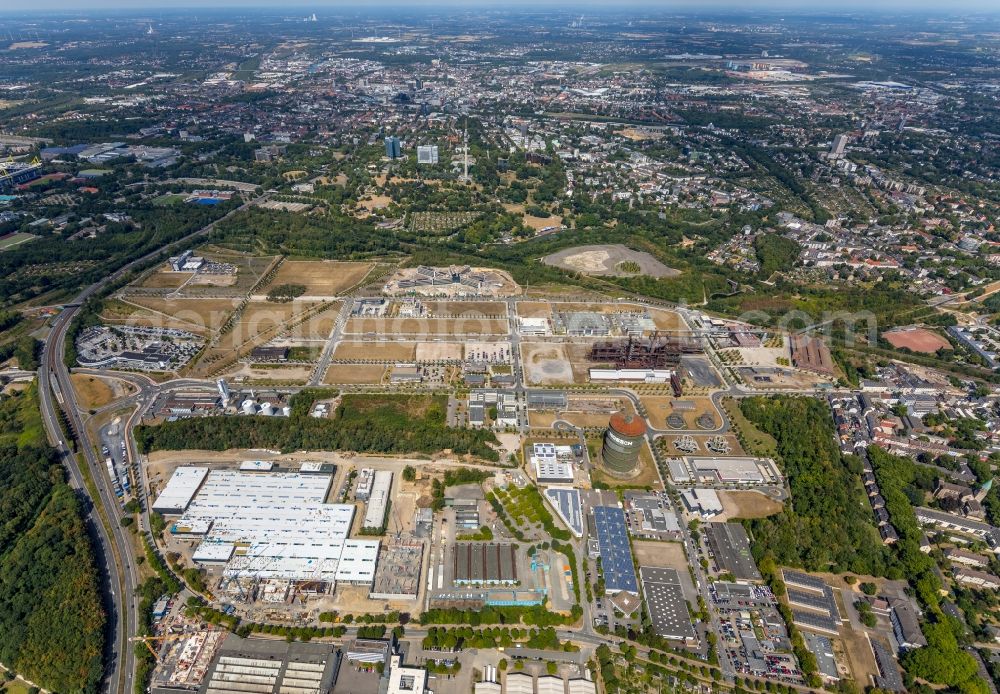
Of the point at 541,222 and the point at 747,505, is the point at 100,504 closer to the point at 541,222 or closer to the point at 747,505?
the point at 747,505

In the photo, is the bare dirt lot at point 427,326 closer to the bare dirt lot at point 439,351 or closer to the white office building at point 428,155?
the bare dirt lot at point 439,351

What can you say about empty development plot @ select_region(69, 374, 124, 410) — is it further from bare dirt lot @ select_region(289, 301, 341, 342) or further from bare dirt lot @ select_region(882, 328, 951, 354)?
bare dirt lot @ select_region(882, 328, 951, 354)

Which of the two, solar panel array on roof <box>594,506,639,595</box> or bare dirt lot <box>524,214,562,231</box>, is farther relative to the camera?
bare dirt lot <box>524,214,562,231</box>

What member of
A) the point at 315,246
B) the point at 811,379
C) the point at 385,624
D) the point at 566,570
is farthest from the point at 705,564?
the point at 315,246

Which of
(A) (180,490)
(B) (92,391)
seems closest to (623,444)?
(A) (180,490)

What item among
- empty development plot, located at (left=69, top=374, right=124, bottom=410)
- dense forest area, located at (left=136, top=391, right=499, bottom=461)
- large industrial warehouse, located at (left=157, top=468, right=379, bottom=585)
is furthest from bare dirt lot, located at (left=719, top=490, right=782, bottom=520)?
empty development plot, located at (left=69, top=374, right=124, bottom=410)

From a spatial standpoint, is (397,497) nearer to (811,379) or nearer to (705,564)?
(705,564)
